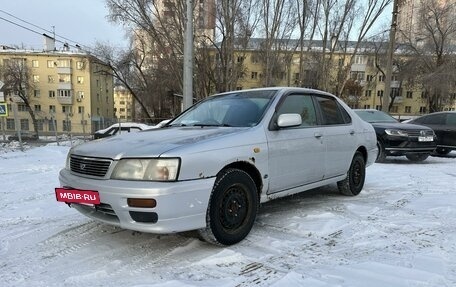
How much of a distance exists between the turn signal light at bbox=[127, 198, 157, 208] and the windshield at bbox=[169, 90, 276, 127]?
1449 mm

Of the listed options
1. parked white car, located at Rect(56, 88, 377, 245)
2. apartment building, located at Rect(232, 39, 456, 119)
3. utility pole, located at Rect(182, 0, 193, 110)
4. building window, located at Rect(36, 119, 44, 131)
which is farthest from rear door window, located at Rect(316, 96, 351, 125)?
building window, located at Rect(36, 119, 44, 131)

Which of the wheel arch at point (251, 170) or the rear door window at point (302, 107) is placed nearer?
the wheel arch at point (251, 170)

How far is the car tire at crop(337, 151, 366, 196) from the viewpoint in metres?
5.84

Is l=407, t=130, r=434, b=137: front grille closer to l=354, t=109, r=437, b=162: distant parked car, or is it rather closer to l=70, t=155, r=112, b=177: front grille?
l=354, t=109, r=437, b=162: distant parked car

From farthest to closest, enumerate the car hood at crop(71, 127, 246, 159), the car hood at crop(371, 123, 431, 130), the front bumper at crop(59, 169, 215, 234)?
the car hood at crop(371, 123, 431, 130) < the car hood at crop(71, 127, 246, 159) < the front bumper at crop(59, 169, 215, 234)

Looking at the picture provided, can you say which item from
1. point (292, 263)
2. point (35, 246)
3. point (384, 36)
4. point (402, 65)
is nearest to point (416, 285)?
point (292, 263)

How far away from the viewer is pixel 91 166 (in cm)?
361

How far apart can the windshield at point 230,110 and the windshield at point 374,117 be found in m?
7.12

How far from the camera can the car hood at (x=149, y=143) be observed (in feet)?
11.3

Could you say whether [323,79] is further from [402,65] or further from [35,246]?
[35,246]

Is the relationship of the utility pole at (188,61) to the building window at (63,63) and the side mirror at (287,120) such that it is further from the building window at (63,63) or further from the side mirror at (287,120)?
the building window at (63,63)

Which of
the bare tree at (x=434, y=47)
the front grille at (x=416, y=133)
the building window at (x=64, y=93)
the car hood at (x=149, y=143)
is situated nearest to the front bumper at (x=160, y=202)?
the car hood at (x=149, y=143)

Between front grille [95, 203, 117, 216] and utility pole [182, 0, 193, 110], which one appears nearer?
front grille [95, 203, 117, 216]

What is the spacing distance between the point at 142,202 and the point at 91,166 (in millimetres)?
728
